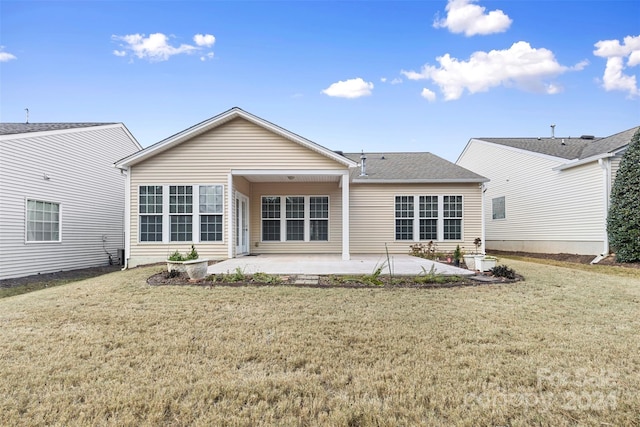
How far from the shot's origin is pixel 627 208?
11.6 metres

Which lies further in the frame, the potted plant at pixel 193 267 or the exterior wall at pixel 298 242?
the exterior wall at pixel 298 242

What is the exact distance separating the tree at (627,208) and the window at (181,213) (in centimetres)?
1315

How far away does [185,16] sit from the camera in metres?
12.7

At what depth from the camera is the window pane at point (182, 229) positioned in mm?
11688

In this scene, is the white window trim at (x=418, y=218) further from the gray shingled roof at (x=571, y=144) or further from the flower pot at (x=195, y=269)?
the flower pot at (x=195, y=269)

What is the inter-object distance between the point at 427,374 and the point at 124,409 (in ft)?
8.33

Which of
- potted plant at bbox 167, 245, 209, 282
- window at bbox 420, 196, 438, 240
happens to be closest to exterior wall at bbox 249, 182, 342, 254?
window at bbox 420, 196, 438, 240

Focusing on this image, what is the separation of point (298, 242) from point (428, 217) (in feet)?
18.2

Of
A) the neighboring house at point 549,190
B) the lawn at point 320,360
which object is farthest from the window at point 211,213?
the neighboring house at point 549,190

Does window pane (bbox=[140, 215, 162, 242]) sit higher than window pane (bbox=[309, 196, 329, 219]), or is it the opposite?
window pane (bbox=[309, 196, 329, 219])

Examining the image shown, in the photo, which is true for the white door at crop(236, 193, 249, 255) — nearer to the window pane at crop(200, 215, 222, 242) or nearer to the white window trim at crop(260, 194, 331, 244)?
the white window trim at crop(260, 194, 331, 244)

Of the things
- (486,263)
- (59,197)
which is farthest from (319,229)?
(59,197)

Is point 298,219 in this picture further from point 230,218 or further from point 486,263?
point 486,263

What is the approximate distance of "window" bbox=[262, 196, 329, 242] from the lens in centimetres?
1476
